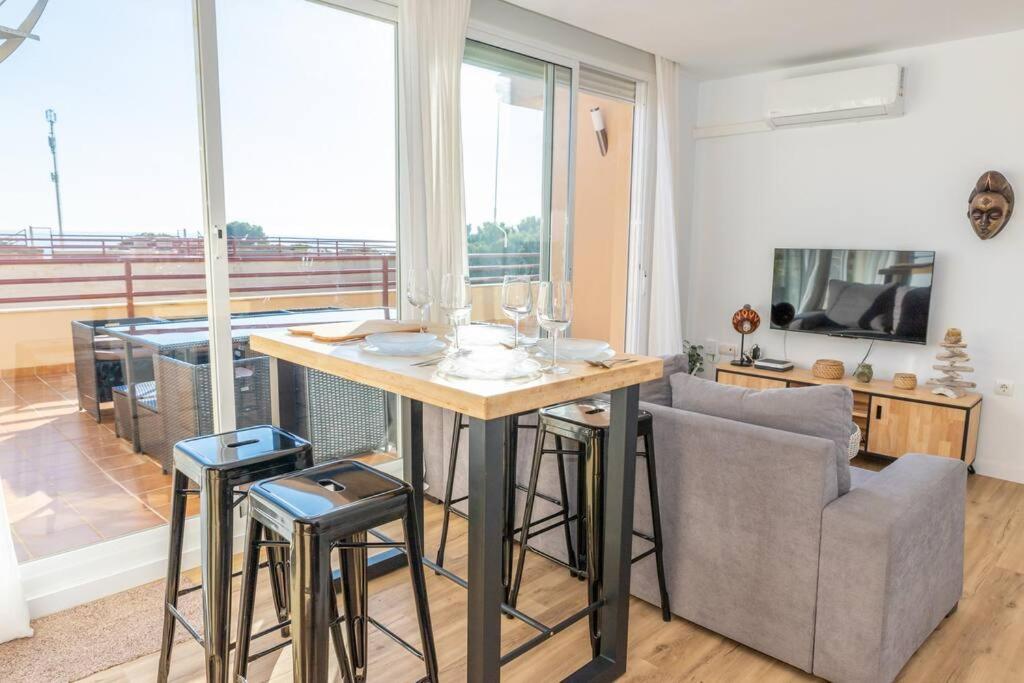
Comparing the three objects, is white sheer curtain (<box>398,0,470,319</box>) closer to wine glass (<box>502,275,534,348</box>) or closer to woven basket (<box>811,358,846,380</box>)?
wine glass (<box>502,275,534,348</box>)

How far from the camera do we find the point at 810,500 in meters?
2.00

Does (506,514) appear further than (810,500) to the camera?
Yes

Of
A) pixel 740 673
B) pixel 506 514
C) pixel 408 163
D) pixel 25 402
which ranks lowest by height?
pixel 740 673

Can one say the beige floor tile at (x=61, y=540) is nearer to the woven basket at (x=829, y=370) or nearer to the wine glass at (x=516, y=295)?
the wine glass at (x=516, y=295)

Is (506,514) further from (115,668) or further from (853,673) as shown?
(115,668)

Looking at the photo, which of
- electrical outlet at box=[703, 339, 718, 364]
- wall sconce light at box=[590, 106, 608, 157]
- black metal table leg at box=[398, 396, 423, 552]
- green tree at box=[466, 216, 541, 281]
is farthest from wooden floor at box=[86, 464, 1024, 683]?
wall sconce light at box=[590, 106, 608, 157]

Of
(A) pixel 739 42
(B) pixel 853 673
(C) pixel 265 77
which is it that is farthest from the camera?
(A) pixel 739 42

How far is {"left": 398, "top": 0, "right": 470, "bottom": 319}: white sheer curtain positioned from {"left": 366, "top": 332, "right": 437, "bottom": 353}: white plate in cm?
128

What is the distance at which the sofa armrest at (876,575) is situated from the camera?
1.91 m

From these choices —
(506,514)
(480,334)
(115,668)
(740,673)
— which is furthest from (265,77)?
(740,673)

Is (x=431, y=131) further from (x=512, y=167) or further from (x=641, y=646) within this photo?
(x=641, y=646)

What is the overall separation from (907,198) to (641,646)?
3.54 meters

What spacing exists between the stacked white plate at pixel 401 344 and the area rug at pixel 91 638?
123cm

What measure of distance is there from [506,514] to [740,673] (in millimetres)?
910
